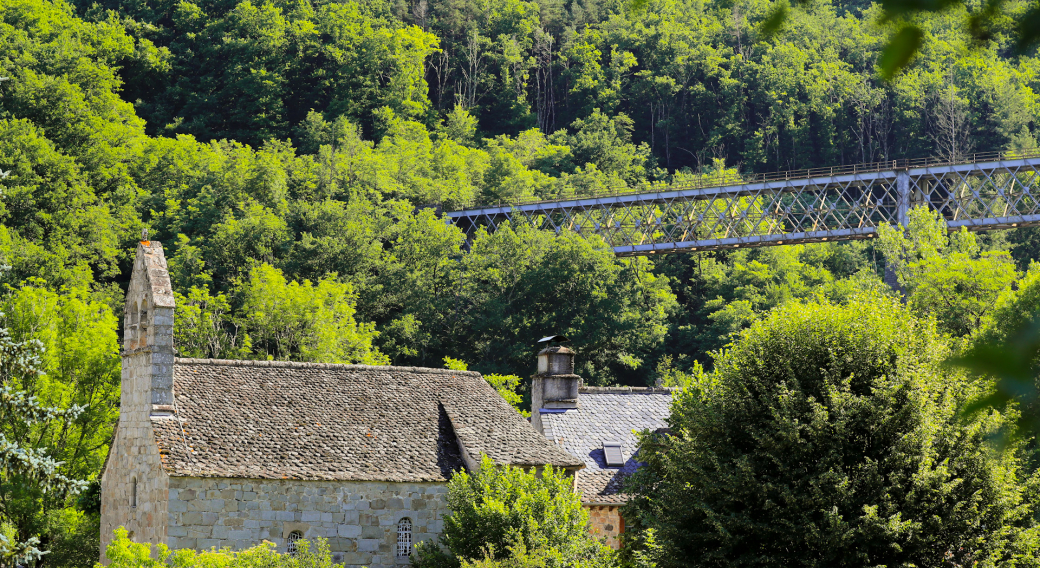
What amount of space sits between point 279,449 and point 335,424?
214cm

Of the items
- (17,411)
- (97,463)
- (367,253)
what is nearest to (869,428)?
(17,411)

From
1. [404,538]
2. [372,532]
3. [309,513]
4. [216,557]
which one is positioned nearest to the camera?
[216,557]

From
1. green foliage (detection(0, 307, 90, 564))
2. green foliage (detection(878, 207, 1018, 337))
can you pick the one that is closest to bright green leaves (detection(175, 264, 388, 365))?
green foliage (detection(878, 207, 1018, 337))

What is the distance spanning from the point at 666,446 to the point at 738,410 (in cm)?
476

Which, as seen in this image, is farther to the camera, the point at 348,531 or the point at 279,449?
the point at 279,449

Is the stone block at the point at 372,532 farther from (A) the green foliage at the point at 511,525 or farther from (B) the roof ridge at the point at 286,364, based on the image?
(B) the roof ridge at the point at 286,364

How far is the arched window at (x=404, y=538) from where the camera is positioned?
3328 cm

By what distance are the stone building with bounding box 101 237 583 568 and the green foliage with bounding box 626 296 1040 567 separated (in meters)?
8.03

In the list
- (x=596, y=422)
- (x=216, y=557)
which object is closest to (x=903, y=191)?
(x=596, y=422)

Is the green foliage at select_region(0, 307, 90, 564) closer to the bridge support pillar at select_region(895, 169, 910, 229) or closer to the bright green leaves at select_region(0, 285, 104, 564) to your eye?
the bright green leaves at select_region(0, 285, 104, 564)

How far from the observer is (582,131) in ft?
415

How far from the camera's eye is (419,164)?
4131 inches

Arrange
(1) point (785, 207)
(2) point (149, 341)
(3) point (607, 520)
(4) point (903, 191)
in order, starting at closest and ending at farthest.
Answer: (2) point (149, 341) → (3) point (607, 520) → (4) point (903, 191) → (1) point (785, 207)

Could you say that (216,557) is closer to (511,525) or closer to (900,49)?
(511,525)
